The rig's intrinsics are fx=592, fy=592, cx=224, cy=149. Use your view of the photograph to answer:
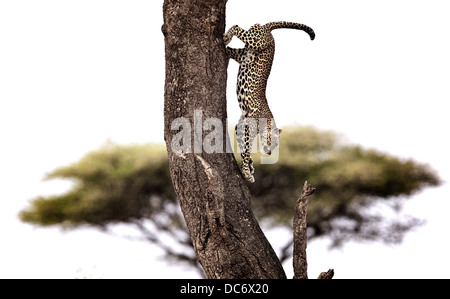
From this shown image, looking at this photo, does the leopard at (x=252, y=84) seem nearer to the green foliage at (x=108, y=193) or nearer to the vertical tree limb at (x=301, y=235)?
the vertical tree limb at (x=301, y=235)

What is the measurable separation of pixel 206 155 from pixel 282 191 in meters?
6.89

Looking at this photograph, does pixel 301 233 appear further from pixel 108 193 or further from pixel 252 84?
pixel 108 193

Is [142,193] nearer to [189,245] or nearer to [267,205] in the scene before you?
[189,245]

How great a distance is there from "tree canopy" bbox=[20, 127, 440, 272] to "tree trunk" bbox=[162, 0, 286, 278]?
6.49m

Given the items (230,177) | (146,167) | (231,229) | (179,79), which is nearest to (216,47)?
(179,79)

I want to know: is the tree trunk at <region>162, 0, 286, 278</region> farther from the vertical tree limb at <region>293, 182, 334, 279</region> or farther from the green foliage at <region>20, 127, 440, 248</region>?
the green foliage at <region>20, 127, 440, 248</region>

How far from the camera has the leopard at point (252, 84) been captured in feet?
17.5

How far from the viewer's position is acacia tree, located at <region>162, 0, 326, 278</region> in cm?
393

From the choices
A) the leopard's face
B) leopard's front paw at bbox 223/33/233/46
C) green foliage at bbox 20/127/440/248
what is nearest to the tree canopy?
green foliage at bbox 20/127/440/248

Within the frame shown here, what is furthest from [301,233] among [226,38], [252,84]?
[252,84]

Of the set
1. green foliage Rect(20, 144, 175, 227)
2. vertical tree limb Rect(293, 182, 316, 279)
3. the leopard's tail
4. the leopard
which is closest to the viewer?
vertical tree limb Rect(293, 182, 316, 279)

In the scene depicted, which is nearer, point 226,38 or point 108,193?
point 226,38

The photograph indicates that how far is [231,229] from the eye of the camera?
155 inches

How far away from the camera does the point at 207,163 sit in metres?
3.96
